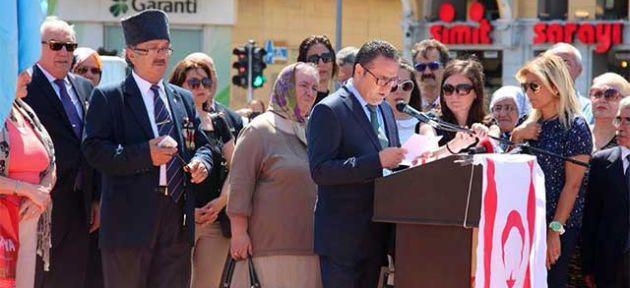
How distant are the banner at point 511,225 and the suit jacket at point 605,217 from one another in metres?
1.47

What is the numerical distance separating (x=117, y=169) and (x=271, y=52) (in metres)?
31.1

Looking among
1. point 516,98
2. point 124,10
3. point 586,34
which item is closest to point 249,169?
point 516,98

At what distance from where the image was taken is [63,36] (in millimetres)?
8109

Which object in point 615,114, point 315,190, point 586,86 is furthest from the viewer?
point 586,86

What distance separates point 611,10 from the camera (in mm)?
36812

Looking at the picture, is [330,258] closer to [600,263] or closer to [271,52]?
[600,263]

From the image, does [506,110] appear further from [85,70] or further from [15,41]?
[15,41]

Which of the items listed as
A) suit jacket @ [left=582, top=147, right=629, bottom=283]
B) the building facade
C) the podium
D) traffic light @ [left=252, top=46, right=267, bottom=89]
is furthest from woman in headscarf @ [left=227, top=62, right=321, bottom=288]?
the building facade

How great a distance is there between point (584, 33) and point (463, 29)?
4.22 meters

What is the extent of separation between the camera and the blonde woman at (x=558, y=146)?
24.4 ft

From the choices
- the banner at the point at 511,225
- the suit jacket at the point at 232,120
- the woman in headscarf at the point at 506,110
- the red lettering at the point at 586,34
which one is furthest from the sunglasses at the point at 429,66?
the red lettering at the point at 586,34

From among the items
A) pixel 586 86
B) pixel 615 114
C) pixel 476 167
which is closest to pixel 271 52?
pixel 586 86

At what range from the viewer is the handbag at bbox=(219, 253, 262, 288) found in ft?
25.3

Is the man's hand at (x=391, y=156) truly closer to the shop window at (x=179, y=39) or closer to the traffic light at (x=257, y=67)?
the traffic light at (x=257, y=67)
